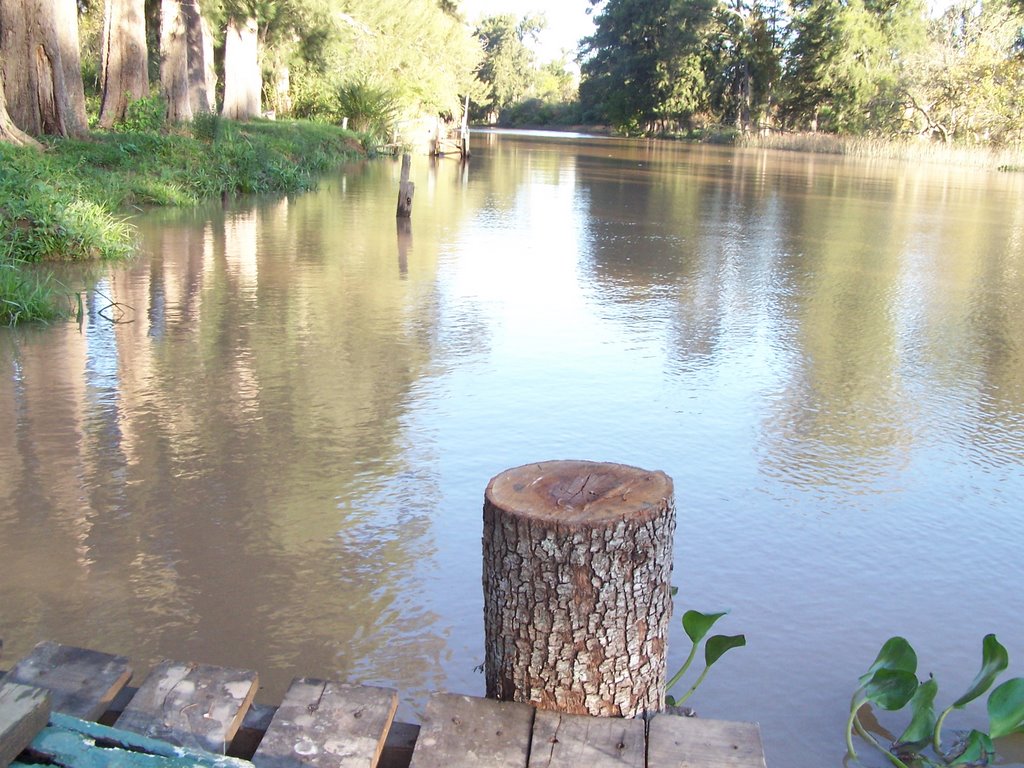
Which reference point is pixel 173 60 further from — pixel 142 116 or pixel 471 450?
pixel 471 450

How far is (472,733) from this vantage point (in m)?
2.51

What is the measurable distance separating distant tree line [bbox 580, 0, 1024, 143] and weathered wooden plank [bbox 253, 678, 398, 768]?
42.6 meters

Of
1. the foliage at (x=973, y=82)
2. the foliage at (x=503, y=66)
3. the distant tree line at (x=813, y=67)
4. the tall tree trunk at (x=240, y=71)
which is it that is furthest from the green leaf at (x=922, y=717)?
the foliage at (x=503, y=66)

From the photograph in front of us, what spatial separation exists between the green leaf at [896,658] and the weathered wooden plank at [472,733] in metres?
1.16

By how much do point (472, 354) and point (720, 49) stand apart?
59.7 meters

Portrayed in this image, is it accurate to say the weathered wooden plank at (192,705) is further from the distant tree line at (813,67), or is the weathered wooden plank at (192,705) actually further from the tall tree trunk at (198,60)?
the distant tree line at (813,67)

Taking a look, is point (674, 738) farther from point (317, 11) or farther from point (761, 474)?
point (317, 11)

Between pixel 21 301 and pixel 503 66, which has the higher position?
pixel 503 66

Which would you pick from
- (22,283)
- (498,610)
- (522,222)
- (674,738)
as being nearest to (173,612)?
(498,610)

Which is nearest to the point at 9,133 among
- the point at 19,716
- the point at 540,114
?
the point at 19,716

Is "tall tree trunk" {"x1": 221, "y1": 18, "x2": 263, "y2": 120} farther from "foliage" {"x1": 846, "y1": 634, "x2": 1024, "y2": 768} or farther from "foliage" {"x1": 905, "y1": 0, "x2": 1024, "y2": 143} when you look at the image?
"foliage" {"x1": 905, "y1": 0, "x2": 1024, "y2": 143}

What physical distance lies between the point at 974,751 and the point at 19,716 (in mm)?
2565

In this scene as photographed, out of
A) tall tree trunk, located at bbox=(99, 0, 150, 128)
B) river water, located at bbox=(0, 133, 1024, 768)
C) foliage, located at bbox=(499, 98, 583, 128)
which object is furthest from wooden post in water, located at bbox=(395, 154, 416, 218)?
foliage, located at bbox=(499, 98, 583, 128)

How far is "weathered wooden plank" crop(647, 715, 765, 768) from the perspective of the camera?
2.44 metres
